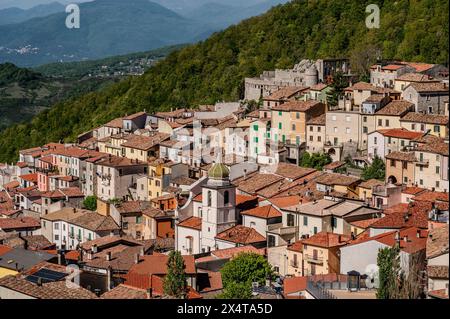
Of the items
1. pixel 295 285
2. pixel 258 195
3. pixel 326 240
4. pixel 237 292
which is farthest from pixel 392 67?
pixel 237 292

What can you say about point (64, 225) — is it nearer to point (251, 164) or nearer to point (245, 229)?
point (251, 164)

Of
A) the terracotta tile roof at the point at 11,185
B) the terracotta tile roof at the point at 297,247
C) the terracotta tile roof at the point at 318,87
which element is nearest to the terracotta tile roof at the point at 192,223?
the terracotta tile roof at the point at 297,247

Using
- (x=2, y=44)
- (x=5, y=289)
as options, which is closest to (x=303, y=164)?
(x=5, y=289)

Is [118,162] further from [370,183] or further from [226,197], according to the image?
[370,183]

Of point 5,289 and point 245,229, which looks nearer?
point 5,289

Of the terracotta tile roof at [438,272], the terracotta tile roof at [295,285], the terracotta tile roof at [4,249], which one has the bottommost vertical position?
the terracotta tile roof at [4,249]

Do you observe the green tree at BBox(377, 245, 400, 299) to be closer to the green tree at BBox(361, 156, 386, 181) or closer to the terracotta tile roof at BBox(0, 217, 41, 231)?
the green tree at BBox(361, 156, 386, 181)

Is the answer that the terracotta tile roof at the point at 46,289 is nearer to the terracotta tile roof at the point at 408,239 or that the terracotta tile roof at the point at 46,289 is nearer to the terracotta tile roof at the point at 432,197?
the terracotta tile roof at the point at 408,239

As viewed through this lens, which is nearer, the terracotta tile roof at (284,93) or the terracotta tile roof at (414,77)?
the terracotta tile roof at (414,77)
